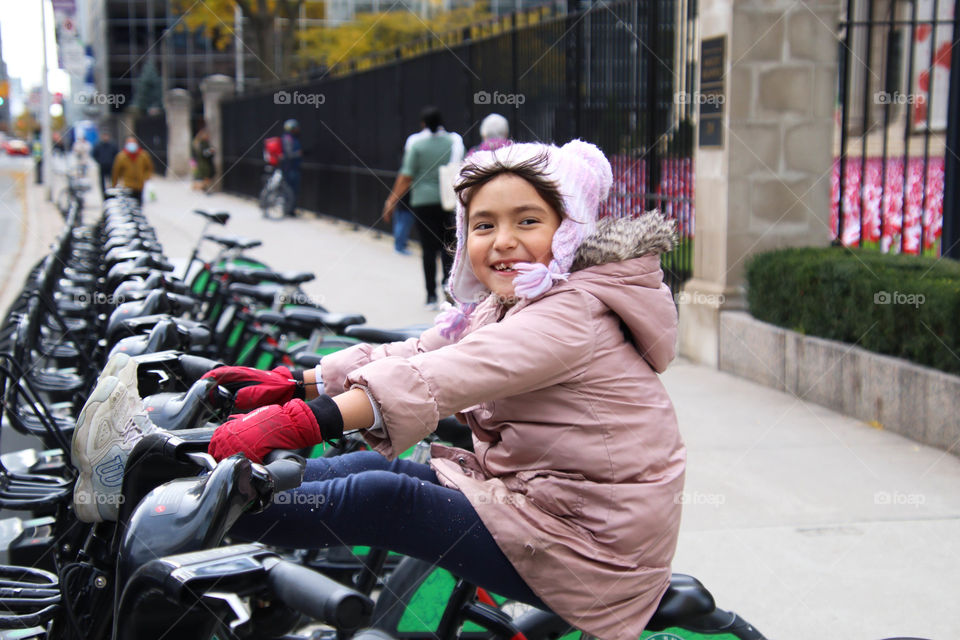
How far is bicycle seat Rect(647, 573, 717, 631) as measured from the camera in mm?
2184

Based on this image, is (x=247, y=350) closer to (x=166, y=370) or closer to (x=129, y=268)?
(x=129, y=268)

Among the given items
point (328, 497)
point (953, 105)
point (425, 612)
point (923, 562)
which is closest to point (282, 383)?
point (328, 497)

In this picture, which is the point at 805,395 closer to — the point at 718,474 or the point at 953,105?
the point at 718,474

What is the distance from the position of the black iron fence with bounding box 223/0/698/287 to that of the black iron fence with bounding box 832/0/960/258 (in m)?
1.33

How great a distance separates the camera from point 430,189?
10680 millimetres

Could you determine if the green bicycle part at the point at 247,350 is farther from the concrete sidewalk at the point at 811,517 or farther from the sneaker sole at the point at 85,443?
the sneaker sole at the point at 85,443

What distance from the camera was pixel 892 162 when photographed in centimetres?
1452

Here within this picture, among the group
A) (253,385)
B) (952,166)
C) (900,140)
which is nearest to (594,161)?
(253,385)

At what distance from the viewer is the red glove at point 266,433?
1.78 metres

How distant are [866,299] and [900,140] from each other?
11.6 meters
